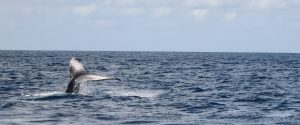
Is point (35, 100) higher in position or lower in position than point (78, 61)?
lower

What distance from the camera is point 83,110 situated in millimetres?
21281

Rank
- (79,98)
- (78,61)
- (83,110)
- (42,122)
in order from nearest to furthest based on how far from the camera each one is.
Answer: (42,122) < (83,110) < (78,61) < (79,98)

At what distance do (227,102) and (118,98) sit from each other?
494 cm

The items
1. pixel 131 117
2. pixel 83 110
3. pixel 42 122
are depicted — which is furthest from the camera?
pixel 83 110

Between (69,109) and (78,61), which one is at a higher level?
(78,61)

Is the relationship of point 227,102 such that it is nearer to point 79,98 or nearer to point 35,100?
point 79,98

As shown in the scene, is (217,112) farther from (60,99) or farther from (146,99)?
(60,99)

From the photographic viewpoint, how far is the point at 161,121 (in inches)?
742

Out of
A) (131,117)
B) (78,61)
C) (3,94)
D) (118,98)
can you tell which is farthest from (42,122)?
(3,94)

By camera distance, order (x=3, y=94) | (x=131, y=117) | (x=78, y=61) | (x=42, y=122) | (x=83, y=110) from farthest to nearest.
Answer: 1. (x=3, y=94)
2. (x=78, y=61)
3. (x=83, y=110)
4. (x=131, y=117)
5. (x=42, y=122)

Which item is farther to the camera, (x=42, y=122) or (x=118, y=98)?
(x=118, y=98)

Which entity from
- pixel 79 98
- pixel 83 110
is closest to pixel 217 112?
pixel 83 110

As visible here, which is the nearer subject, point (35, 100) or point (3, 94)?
point (35, 100)

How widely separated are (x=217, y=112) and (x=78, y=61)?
6.09 m
